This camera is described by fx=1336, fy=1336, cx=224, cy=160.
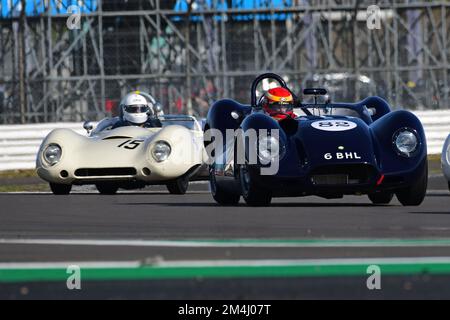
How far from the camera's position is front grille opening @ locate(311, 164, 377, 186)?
11.1 metres

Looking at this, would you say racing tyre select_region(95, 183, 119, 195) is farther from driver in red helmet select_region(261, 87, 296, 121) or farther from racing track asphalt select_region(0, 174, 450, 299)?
driver in red helmet select_region(261, 87, 296, 121)

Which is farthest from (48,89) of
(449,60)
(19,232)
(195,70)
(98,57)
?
(19,232)

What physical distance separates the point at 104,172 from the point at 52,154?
0.68 m

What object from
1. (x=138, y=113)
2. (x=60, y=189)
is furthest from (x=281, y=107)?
(x=138, y=113)

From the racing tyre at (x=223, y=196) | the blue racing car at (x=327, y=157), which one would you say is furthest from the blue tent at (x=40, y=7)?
the blue racing car at (x=327, y=157)

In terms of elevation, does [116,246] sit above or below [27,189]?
above

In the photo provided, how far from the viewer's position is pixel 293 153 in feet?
36.8

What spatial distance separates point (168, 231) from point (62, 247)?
1.28 metres

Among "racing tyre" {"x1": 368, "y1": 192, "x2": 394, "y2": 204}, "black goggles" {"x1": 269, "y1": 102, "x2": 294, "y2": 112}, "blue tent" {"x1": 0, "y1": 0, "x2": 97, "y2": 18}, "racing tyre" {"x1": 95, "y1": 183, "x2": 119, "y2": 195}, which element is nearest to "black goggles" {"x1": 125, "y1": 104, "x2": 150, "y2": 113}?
"racing tyre" {"x1": 95, "y1": 183, "x2": 119, "y2": 195}

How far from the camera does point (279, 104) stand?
1237 cm

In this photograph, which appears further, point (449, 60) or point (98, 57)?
point (449, 60)

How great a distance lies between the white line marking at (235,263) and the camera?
6875 millimetres

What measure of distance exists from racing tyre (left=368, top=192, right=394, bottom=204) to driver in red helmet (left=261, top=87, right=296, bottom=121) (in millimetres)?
1082

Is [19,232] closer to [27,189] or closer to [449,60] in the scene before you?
[27,189]
